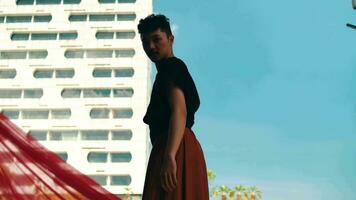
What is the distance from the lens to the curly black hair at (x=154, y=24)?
2.13 meters

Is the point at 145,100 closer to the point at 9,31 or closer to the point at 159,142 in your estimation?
the point at 9,31

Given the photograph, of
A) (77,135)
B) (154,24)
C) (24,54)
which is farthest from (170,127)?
(24,54)

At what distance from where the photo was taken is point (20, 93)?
1684 inches

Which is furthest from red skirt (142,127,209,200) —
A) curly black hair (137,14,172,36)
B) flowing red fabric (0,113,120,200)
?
flowing red fabric (0,113,120,200)

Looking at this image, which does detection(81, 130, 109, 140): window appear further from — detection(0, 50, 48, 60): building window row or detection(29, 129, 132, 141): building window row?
detection(0, 50, 48, 60): building window row

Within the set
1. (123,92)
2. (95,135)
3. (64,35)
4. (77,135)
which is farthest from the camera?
(64,35)

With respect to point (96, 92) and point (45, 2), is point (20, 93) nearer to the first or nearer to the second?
point (96, 92)

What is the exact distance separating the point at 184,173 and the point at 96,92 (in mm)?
40751

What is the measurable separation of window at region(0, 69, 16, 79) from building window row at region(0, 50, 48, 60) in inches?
42.2

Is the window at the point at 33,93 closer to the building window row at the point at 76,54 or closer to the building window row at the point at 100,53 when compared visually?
the building window row at the point at 76,54

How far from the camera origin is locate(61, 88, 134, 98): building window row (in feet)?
138

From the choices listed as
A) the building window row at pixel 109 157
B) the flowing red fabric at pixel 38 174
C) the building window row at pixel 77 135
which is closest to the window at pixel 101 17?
the building window row at pixel 77 135

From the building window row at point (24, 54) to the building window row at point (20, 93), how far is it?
2.82 metres

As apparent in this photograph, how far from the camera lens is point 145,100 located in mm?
41906
